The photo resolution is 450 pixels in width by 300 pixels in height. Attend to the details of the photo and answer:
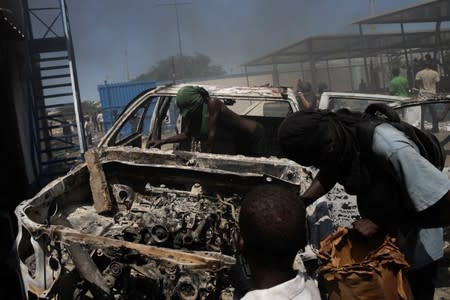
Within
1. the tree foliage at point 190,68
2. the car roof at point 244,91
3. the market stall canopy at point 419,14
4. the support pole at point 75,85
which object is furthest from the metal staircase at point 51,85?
the tree foliage at point 190,68

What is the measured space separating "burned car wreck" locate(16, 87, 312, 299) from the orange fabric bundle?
0.65 metres

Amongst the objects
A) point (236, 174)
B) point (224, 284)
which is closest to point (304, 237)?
point (224, 284)

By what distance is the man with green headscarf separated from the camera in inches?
193

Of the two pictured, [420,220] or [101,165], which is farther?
[101,165]

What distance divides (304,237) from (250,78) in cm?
2895

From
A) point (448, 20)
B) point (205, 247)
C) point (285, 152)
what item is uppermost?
point (448, 20)

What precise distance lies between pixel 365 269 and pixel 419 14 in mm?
15101

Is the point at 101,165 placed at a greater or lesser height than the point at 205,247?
greater

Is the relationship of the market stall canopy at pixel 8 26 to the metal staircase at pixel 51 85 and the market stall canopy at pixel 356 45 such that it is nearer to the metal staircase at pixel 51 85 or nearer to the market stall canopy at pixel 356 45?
the metal staircase at pixel 51 85

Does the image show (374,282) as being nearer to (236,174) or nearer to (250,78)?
(236,174)

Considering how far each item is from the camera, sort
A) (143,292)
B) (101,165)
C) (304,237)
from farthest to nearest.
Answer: (101,165)
(143,292)
(304,237)

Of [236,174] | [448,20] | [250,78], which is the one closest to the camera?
[236,174]

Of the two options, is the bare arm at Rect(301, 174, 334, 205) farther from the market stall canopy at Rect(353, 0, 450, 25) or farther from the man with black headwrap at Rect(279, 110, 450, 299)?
the market stall canopy at Rect(353, 0, 450, 25)

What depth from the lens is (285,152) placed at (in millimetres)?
2152
